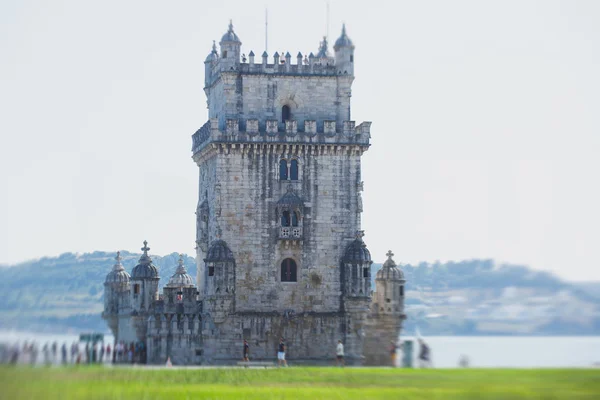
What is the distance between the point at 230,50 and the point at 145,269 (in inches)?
585

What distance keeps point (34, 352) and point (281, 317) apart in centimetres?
4155

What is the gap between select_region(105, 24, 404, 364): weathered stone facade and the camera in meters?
85.4

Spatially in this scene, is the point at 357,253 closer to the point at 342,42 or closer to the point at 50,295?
the point at 342,42

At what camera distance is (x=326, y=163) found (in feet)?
287

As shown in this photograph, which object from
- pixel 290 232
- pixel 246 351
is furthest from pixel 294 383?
pixel 290 232

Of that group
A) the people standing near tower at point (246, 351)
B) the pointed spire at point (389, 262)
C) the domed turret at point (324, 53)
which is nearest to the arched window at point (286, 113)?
the domed turret at point (324, 53)

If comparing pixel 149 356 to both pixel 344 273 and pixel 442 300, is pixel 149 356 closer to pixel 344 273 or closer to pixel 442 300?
pixel 344 273

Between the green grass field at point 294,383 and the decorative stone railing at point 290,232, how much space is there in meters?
13.2

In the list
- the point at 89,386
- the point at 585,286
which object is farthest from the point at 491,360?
the point at 89,386

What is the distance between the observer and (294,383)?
A: 63969 mm

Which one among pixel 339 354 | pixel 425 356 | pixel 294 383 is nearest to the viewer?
pixel 294 383

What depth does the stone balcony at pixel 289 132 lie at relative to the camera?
3418 inches

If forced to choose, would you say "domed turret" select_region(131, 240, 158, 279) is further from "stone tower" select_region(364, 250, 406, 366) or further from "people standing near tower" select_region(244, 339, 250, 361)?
"stone tower" select_region(364, 250, 406, 366)

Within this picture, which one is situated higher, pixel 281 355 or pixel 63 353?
pixel 281 355
